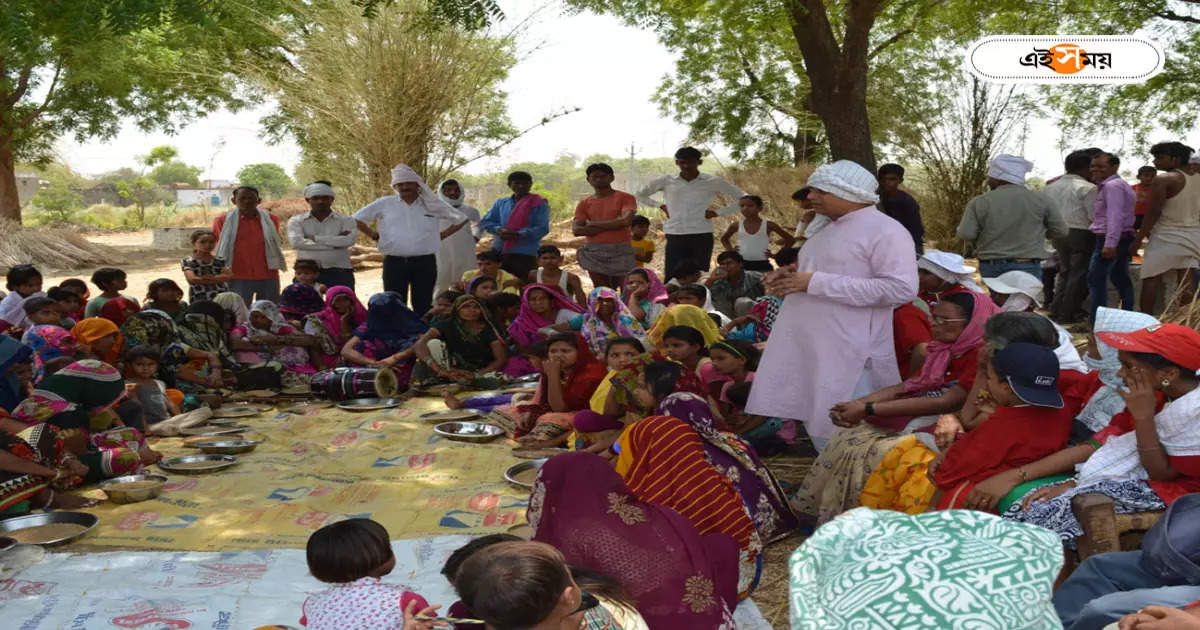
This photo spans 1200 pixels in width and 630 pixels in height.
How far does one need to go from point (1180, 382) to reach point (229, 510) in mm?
3699

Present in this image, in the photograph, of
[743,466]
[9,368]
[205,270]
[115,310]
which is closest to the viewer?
[743,466]

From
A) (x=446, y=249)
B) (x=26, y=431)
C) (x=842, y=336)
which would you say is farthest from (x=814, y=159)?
(x=26, y=431)

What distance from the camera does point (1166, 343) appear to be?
2662 millimetres

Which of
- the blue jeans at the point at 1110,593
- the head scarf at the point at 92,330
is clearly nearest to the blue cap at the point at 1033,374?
the blue jeans at the point at 1110,593

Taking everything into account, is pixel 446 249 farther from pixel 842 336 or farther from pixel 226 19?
pixel 842 336

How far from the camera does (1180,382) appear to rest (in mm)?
2676

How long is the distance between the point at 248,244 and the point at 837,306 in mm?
5570

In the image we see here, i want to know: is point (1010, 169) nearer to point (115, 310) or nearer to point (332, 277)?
point (332, 277)

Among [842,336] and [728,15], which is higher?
[728,15]

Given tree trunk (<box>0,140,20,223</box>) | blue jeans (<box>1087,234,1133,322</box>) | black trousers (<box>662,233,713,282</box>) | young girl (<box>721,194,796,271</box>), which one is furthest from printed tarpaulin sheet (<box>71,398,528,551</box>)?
tree trunk (<box>0,140,20,223</box>)

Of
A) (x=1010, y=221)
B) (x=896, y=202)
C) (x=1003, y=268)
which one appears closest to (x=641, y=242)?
(x=896, y=202)

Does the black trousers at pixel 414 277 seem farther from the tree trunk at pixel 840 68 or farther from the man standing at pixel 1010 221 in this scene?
the man standing at pixel 1010 221

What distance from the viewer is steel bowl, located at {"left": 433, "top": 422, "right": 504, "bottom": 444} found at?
5281 mm

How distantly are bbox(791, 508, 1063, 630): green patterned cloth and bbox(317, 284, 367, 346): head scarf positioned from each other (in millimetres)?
6422
